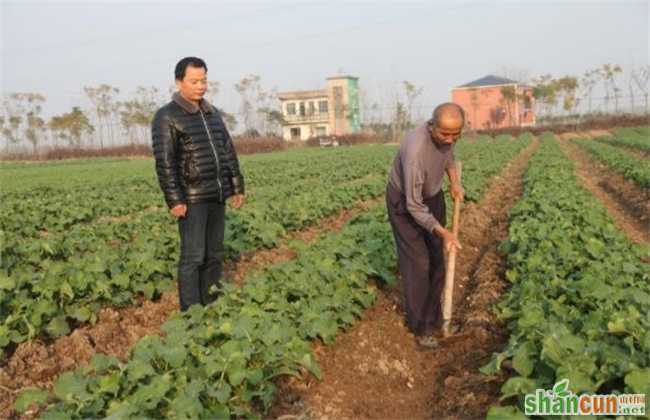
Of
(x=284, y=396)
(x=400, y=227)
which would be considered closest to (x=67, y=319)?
(x=284, y=396)

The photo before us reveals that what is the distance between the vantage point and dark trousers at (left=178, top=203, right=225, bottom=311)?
16.2 feet

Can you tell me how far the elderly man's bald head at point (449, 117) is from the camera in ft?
14.3

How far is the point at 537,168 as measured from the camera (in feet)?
49.1

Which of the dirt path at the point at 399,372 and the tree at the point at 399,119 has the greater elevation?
the tree at the point at 399,119

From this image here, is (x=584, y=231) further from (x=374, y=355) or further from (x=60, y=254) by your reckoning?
(x=60, y=254)

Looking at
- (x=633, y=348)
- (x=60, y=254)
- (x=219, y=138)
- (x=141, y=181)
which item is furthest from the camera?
(x=141, y=181)

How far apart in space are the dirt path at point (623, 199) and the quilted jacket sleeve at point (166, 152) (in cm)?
681

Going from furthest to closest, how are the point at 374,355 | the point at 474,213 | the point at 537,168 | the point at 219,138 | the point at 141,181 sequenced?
the point at 141,181 < the point at 537,168 < the point at 474,213 < the point at 219,138 < the point at 374,355

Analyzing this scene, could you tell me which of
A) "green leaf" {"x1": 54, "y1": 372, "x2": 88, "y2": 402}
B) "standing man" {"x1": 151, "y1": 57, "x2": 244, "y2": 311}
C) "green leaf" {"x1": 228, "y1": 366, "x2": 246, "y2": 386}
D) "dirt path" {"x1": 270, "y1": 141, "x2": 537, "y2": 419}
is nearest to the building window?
"dirt path" {"x1": 270, "y1": 141, "x2": 537, "y2": 419}

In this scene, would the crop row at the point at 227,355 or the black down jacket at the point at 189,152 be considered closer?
the crop row at the point at 227,355

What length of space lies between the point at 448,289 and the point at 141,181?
1689 centimetres

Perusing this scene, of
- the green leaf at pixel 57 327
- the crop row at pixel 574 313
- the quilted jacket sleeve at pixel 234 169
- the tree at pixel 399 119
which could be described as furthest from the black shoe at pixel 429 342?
the tree at pixel 399 119

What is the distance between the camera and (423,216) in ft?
15.2

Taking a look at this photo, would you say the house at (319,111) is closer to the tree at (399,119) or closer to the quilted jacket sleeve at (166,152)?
the tree at (399,119)
